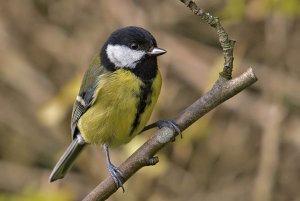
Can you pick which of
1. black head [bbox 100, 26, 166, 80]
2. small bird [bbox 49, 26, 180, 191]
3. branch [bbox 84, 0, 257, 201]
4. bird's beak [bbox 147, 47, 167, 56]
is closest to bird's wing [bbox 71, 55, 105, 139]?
small bird [bbox 49, 26, 180, 191]

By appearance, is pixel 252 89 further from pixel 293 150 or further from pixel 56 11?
pixel 56 11

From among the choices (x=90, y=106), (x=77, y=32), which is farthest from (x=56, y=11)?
(x=90, y=106)

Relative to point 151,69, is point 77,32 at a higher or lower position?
higher

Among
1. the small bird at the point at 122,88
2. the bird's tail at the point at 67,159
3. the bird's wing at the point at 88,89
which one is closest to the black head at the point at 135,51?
the small bird at the point at 122,88

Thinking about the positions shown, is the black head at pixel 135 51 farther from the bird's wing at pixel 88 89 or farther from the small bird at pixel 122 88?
the bird's wing at pixel 88 89

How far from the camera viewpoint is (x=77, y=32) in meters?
4.69

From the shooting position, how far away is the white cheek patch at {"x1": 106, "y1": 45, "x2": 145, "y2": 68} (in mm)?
2736

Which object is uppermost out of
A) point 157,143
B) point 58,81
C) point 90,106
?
point 58,81

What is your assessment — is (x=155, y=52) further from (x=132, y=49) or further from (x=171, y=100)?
(x=171, y=100)

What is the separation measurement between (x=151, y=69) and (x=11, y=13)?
2.39m

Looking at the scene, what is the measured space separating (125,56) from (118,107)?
231 millimetres

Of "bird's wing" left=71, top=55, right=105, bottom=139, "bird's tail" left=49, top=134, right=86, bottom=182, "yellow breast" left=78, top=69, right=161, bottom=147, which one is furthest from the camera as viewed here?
"bird's tail" left=49, top=134, right=86, bottom=182

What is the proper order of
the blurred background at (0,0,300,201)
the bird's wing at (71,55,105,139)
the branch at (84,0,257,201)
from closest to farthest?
the branch at (84,0,257,201), the bird's wing at (71,55,105,139), the blurred background at (0,0,300,201)

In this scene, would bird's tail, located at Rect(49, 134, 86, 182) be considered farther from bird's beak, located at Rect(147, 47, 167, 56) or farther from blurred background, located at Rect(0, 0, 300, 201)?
bird's beak, located at Rect(147, 47, 167, 56)
